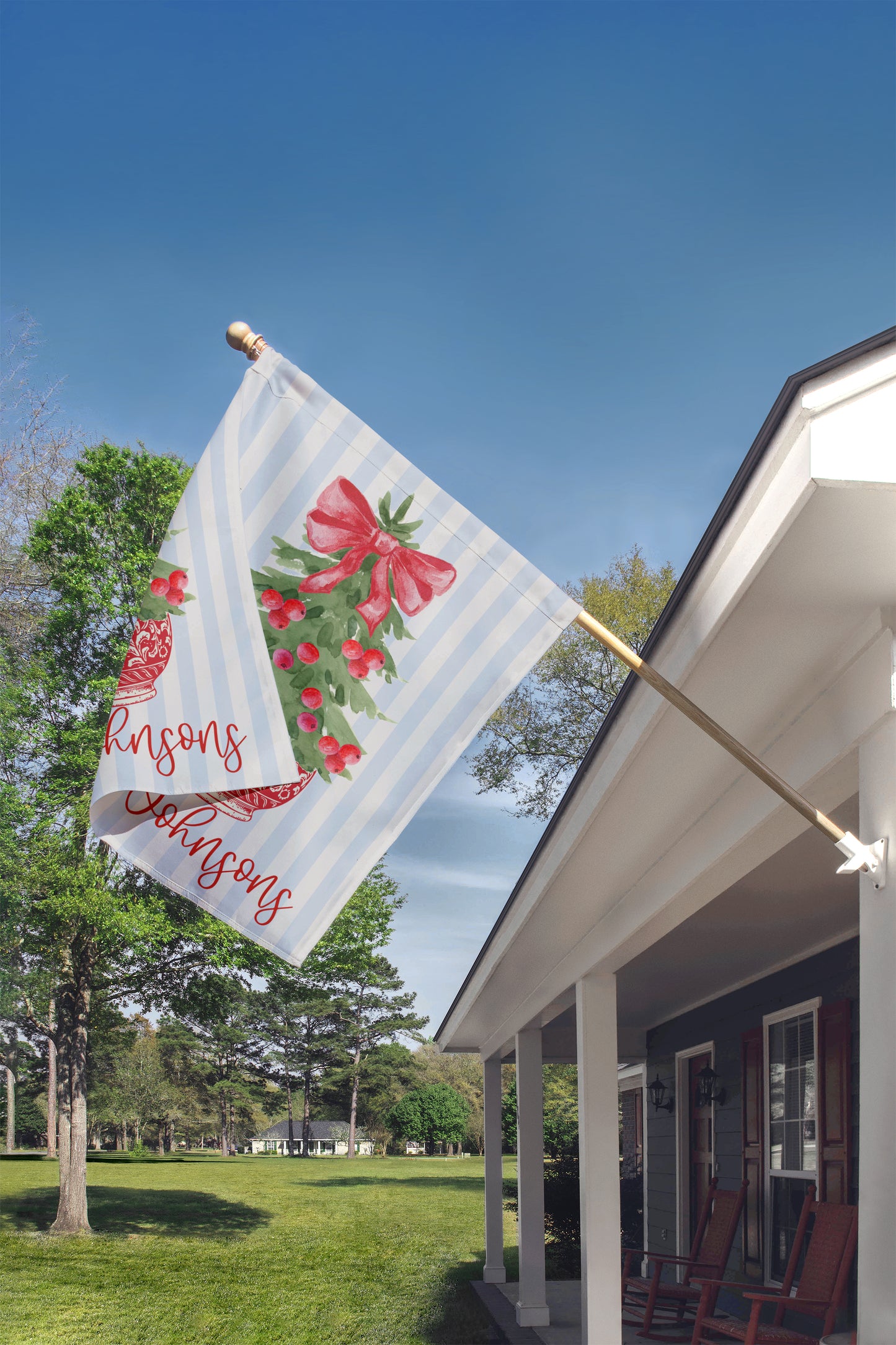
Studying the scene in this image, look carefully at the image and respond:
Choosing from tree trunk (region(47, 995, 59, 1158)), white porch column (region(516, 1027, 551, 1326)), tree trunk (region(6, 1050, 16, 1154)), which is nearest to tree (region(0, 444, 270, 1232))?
tree trunk (region(47, 995, 59, 1158))

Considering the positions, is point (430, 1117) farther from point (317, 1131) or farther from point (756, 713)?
point (756, 713)

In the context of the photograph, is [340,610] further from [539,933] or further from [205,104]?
[205,104]

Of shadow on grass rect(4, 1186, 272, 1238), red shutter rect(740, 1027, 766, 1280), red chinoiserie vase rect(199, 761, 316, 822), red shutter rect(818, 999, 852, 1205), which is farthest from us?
shadow on grass rect(4, 1186, 272, 1238)

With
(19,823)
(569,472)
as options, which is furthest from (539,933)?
(569,472)

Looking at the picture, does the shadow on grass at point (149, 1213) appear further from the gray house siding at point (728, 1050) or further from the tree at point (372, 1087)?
the gray house siding at point (728, 1050)

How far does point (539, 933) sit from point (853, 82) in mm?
41917

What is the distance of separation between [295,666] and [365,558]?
1.05 ft

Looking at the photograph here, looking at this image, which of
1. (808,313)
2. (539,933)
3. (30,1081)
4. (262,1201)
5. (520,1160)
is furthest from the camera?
(808,313)

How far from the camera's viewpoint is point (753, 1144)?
25.1 ft

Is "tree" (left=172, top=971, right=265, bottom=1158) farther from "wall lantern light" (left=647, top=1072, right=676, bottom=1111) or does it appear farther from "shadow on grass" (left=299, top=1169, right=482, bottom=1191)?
"wall lantern light" (left=647, top=1072, right=676, bottom=1111)

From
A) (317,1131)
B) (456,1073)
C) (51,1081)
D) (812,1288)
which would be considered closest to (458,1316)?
(812,1288)

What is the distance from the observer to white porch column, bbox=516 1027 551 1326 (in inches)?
325

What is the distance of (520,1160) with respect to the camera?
838cm

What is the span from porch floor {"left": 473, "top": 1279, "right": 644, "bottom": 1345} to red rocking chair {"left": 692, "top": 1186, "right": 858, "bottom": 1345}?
1357mm
